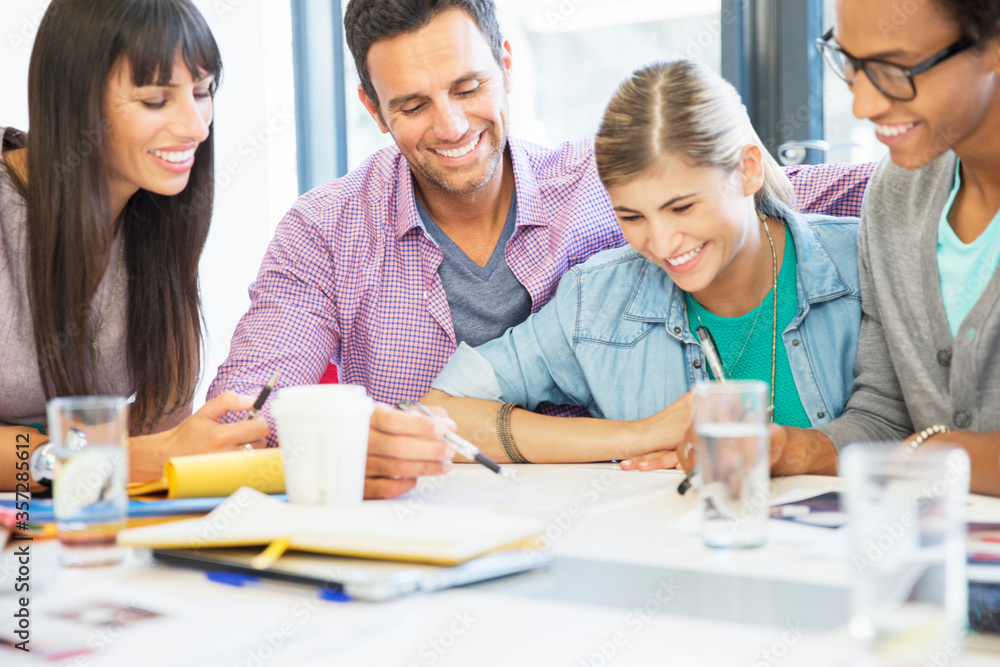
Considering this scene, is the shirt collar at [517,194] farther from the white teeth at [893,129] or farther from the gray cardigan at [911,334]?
the white teeth at [893,129]

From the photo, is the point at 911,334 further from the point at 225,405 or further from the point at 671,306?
the point at 225,405

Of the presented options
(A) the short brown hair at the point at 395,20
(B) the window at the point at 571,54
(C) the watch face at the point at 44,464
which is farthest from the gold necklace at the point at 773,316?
(B) the window at the point at 571,54

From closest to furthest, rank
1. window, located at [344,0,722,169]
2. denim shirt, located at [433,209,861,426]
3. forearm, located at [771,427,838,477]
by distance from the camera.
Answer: forearm, located at [771,427,838,477] → denim shirt, located at [433,209,861,426] → window, located at [344,0,722,169]

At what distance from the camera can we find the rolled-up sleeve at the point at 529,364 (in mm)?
1605

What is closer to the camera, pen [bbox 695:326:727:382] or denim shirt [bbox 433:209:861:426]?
pen [bbox 695:326:727:382]

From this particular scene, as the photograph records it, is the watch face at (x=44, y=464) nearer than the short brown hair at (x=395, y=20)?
Yes

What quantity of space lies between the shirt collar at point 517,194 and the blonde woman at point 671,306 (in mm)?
212

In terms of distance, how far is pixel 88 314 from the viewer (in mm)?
1678

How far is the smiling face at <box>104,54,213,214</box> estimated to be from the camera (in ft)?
5.49

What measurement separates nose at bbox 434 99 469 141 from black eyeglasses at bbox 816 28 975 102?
2.33 feet

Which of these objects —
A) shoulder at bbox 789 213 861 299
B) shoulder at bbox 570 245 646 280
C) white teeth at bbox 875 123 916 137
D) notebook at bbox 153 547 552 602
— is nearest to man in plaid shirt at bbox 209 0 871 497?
shoulder at bbox 570 245 646 280

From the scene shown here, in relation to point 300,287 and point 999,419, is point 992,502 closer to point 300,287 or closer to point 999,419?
point 999,419

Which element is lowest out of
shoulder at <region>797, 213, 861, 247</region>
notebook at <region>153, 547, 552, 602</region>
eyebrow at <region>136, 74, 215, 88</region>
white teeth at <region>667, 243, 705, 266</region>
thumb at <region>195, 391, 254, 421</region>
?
notebook at <region>153, 547, 552, 602</region>

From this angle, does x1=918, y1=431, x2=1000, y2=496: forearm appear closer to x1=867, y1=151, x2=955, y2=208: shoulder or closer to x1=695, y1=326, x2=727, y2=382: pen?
x1=695, y1=326, x2=727, y2=382: pen
